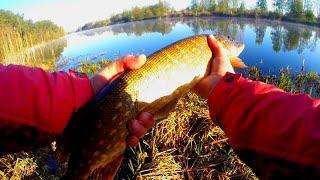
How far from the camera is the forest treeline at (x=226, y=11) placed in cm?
3769

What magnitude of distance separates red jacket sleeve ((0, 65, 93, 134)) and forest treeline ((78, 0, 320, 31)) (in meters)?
35.6

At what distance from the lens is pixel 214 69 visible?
2352mm

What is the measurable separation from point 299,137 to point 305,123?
0.05 metres

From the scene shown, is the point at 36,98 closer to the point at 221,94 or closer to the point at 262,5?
the point at 221,94

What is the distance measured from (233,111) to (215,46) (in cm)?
114

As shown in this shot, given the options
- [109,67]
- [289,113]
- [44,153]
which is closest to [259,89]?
→ [289,113]

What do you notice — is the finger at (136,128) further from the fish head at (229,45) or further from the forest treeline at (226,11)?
the forest treeline at (226,11)

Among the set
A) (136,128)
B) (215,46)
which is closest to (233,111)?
(136,128)

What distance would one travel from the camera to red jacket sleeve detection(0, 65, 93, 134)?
5.34 feet

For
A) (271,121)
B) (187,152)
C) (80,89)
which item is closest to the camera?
(271,121)

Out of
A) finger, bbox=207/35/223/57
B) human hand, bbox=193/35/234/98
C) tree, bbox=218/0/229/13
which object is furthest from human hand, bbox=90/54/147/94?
tree, bbox=218/0/229/13

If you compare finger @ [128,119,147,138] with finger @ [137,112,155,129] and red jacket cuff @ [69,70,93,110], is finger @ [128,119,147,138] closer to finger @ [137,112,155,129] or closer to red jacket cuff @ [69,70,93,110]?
finger @ [137,112,155,129]

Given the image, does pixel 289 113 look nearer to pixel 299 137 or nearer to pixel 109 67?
pixel 299 137

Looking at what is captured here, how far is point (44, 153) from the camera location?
5367 mm
